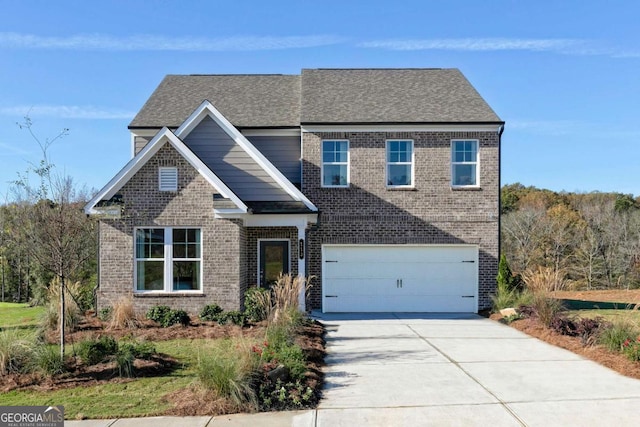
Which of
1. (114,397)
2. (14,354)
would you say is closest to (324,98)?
(14,354)

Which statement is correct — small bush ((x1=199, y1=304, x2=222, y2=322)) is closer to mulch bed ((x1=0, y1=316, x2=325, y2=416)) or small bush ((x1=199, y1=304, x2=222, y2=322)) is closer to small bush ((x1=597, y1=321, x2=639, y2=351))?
mulch bed ((x1=0, y1=316, x2=325, y2=416))

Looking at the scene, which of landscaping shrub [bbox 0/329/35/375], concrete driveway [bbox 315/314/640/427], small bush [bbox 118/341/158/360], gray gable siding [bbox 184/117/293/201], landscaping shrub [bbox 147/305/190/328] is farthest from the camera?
gray gable siding [bbox 184/117/293/201]

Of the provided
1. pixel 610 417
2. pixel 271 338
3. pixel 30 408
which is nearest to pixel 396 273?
pixel 271 338

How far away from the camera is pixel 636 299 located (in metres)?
22.8

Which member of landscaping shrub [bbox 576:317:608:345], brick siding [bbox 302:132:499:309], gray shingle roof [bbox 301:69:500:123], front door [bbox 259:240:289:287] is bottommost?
landscaping shrub [bbox 576:317:608:345]

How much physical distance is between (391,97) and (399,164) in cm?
280

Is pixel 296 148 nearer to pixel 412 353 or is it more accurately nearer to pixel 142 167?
pixel 142 167

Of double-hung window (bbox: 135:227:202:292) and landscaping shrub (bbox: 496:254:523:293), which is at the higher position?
double-hung window (bbox: 135:227:202:292)

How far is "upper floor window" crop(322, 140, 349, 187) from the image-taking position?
59.1ft

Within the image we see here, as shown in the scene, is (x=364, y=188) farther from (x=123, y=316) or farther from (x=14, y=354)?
(x=14, y=354)

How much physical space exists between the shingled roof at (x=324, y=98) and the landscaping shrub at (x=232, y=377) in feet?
36.9

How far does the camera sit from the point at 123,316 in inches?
527

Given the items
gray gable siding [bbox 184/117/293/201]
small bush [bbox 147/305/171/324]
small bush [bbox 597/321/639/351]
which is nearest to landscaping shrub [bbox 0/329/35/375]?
small bush [bbox 147/305/171/324]

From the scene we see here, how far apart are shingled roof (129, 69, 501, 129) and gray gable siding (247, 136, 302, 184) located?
0.49m
